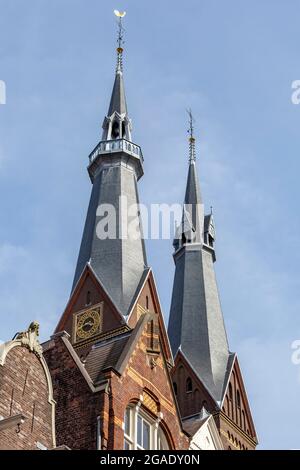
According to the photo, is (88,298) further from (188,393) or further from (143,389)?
(143,389)

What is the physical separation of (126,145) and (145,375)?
37068 mm

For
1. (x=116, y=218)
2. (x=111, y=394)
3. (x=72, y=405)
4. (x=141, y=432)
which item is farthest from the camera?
(x=116, y=218)

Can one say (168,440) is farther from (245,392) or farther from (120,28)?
(120,28)

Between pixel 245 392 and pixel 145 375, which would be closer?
pixel 145 375

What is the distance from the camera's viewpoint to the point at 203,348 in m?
63.6

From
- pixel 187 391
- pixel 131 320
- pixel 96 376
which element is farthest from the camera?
pixel 187 391

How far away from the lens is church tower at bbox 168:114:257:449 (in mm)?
61562

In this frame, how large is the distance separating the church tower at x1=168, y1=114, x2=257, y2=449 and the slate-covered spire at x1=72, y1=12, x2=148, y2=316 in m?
7.64

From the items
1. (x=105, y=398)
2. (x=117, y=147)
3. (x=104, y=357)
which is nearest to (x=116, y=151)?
(x=117, y=147)

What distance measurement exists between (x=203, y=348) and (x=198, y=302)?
350cm

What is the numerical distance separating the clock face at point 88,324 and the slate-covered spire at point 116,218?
126 centimetres

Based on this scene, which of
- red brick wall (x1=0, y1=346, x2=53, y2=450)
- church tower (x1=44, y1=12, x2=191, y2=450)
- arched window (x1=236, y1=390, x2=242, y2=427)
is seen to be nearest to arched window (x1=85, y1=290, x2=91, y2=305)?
church tower (x1=44, y1=12, x2=191, y2=450)

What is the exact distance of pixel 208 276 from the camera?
68.1 meters
